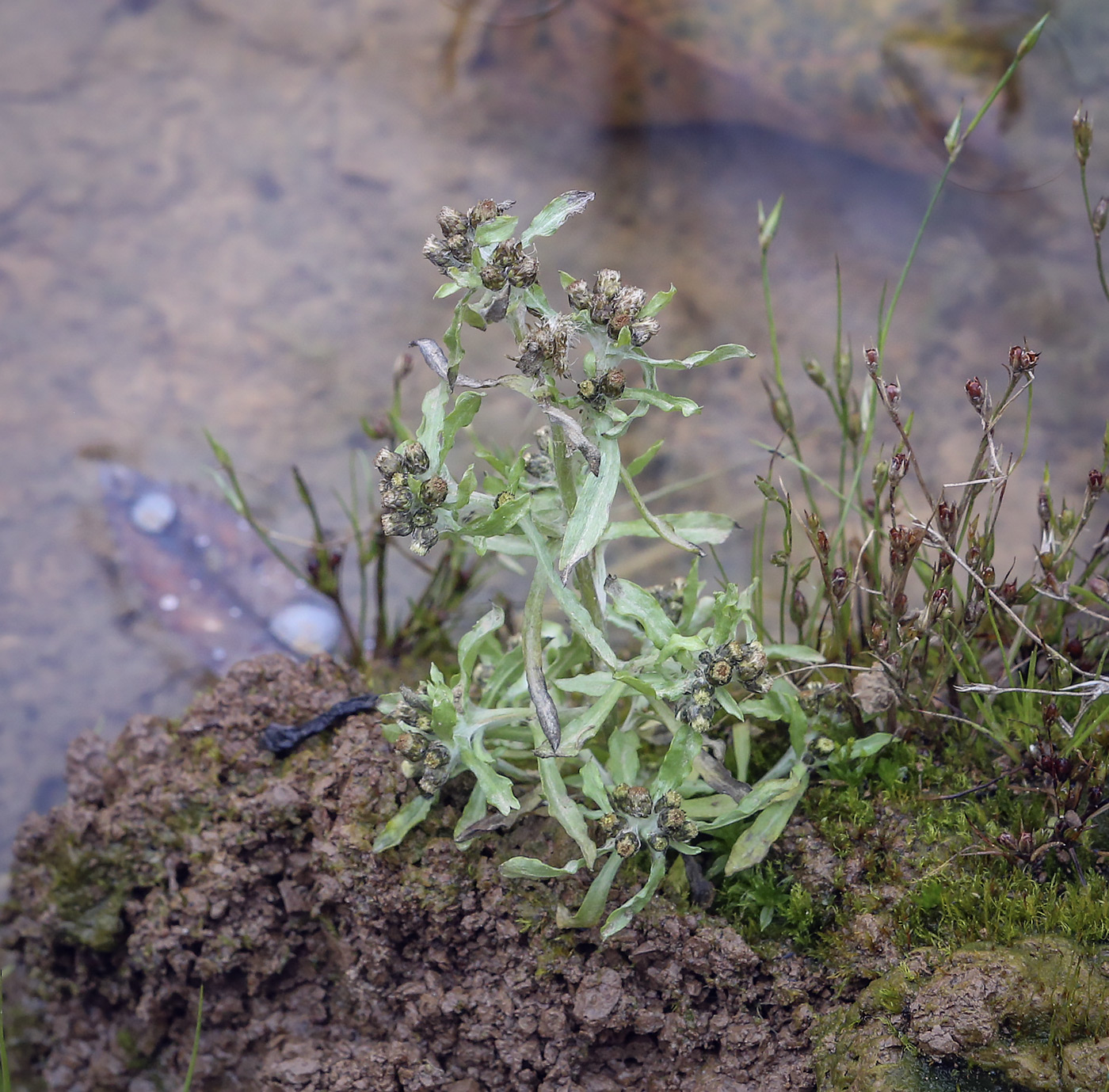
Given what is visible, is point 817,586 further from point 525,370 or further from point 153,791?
point 153,791

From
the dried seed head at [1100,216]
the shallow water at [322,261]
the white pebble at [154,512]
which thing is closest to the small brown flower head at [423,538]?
the dried seed head at [1100,216]

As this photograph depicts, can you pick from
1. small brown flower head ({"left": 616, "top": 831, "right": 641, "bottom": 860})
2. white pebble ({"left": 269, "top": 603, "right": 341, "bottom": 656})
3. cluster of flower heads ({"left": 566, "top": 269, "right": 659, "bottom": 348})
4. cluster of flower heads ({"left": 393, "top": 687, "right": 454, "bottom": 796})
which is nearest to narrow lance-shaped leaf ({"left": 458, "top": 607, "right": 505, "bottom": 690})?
cluster of flower heads ({"left": 393, "top": 687, "right": 454, "bottom": 796})

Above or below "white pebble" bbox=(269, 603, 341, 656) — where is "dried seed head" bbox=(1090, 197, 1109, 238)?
above

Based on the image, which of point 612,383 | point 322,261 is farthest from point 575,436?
point 322,261

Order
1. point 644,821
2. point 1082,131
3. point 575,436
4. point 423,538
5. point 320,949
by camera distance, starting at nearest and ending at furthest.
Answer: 1. point 575,436
2. point 423,538
3. point 644,821
4. point 1082,131
5. point 320,949

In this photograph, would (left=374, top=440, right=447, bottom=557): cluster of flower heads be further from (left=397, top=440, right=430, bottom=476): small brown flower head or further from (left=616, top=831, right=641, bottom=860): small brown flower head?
(left=616, top=831, right=641, bottom=860): small brown flower head

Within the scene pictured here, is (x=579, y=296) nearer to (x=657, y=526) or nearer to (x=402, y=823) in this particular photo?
(x=657, y=526)
